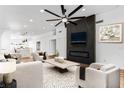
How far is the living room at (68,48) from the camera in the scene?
8.75 feet

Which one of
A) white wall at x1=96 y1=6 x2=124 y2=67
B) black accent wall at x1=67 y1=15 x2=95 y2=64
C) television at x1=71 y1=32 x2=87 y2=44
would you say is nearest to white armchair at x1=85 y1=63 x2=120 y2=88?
white wall at x1=96 y1=6 x2=124 y2=67

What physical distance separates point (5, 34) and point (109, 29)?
7.69 meters

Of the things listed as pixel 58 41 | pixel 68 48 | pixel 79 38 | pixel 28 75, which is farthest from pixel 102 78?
pixel 58 41

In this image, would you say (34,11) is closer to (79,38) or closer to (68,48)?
(79,38)

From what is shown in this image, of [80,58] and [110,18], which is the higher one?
[110,18]

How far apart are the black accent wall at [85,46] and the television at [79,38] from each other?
7.0 inches

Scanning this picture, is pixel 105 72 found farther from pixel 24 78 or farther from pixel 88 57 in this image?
pixel 88 57

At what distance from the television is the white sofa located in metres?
4.63

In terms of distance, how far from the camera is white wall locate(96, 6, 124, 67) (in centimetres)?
523

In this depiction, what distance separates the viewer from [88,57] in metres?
6.70

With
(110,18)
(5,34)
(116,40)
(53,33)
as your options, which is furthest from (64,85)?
(5,34)

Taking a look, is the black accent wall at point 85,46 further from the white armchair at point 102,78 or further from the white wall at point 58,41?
the white armchair at point 102,78

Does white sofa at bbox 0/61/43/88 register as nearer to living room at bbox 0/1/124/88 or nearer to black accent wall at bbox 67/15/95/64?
living room at bbox 0/1/124/88

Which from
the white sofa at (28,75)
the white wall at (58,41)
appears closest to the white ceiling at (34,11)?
the white wall at (58,41)
